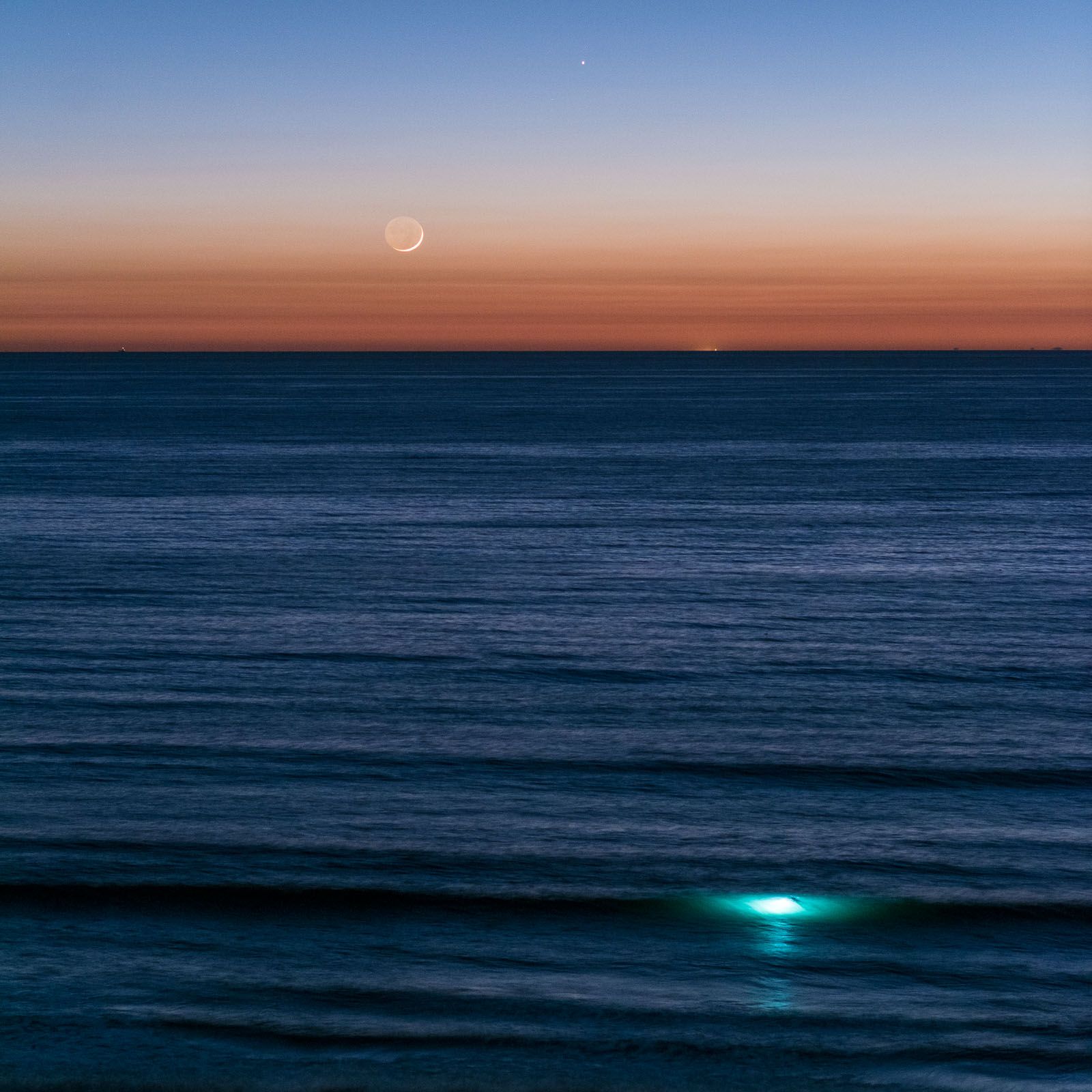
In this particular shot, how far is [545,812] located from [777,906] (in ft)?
10.0

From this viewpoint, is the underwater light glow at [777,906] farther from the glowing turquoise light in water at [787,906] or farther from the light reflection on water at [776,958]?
the light reflection on water at [776,958]

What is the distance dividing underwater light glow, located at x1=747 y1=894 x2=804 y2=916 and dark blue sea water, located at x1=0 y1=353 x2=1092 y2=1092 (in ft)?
0.37

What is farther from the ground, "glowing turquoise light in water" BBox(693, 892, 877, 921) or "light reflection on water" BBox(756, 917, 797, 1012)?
"glowing turquoise light in water" BBox(693, 892, 877, 921)

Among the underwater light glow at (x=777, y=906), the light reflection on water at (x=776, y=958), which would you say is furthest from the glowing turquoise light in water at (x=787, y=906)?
the light reflection on water at (x=776, y=958)

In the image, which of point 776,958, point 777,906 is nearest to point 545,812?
point 777,906

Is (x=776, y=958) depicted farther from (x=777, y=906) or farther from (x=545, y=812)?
(x=545, y=812)

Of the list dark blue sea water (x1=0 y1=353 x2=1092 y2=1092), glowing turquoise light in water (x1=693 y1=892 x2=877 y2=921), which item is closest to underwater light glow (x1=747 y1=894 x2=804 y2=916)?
glowing turquoise light in water (x1=693 y1=892 x2=877 y2=921)

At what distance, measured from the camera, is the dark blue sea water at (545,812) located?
904 cm

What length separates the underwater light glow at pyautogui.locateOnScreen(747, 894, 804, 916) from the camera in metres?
11.2

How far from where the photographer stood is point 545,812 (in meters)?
13.7

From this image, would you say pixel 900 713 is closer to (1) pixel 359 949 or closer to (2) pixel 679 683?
(2) pixel 679 683

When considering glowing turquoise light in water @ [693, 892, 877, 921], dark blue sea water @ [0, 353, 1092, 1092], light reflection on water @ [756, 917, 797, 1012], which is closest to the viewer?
dark blue sea water @ [0, 353, 1092, 1092]

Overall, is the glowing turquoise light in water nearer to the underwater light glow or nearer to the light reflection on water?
the underwater light glow

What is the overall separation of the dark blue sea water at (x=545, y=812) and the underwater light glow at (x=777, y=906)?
0.11 m
